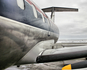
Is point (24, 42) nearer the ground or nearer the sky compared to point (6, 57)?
nearer the sky

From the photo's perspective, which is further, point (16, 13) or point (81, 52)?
point (81, 52)

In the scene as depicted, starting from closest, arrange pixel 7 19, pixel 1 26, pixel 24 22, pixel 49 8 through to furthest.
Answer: pixel 1 26 → pixel 7 19 → pixel 24 22 → pixel 49 8

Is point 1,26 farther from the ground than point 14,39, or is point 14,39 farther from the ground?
point 1,26

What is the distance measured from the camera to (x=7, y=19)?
4.74ft

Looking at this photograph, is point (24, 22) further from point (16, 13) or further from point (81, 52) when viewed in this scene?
point (81, 52)

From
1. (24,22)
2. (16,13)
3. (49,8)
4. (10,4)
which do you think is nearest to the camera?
(10,4)

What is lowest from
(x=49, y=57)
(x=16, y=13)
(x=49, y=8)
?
(x=49, y=57)

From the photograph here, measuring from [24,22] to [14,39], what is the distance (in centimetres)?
50

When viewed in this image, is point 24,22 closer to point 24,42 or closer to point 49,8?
point 24,42

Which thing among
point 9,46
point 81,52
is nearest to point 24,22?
point 9,46

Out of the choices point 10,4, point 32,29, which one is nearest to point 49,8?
point 32,29

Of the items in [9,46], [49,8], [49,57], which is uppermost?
[49,8]

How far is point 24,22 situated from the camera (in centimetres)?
191

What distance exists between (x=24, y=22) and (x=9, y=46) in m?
0.66
